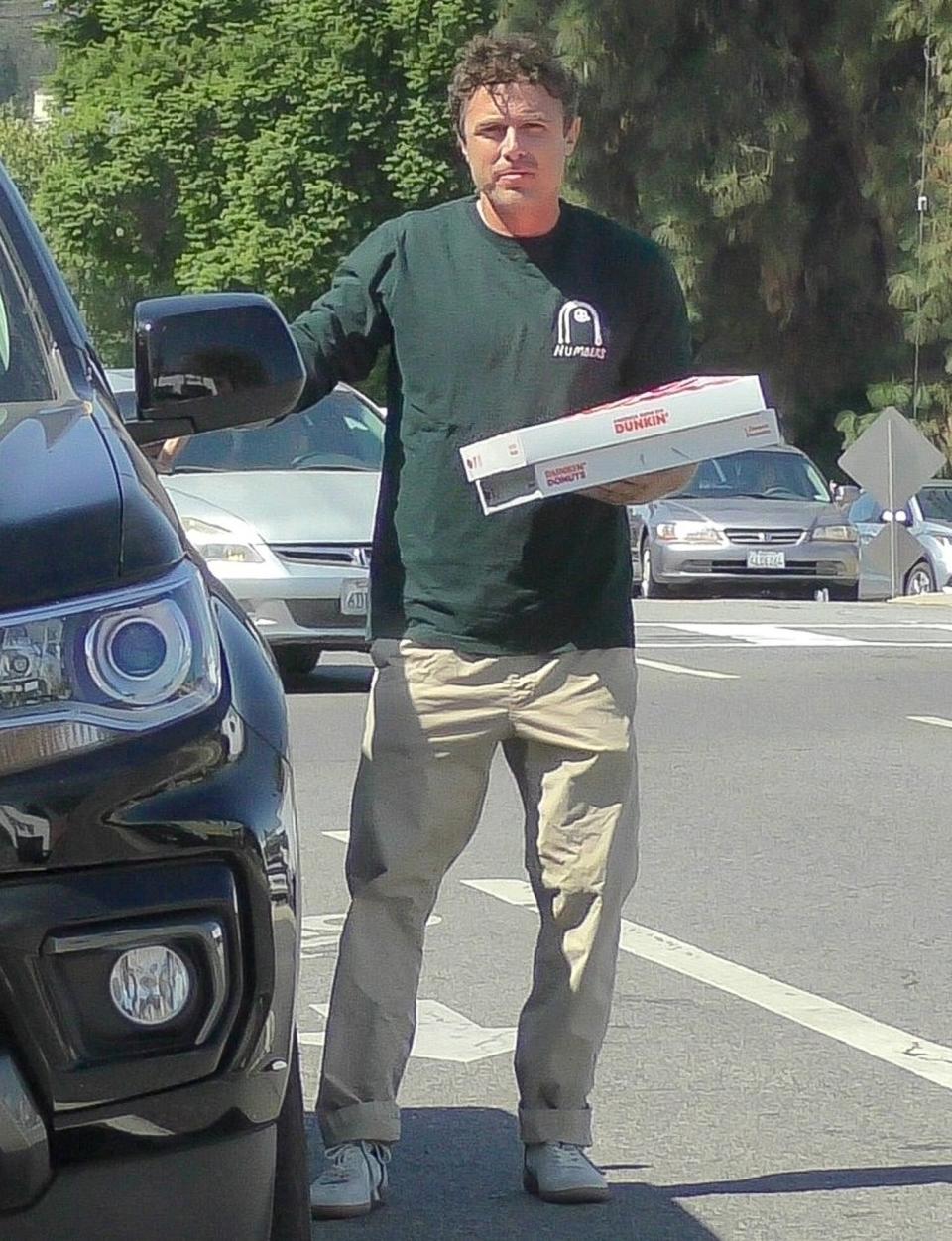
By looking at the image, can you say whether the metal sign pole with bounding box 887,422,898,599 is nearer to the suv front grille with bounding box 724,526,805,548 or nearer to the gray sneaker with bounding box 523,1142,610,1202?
the suv front grille with bounding box 724,526,805,548

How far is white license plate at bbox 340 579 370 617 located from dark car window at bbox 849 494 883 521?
49.4 feet

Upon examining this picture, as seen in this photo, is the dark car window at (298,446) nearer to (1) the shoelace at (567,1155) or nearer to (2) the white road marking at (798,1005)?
(2) the white road marking at (798,1005)

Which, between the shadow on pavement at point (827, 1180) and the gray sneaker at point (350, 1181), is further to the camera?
the shadow on pavement at point (827, 1180)

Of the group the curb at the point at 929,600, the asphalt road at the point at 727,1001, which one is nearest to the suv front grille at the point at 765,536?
the curb at the point at 929,600

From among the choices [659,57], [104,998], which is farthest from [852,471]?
[104,998]

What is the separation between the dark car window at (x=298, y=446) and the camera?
13.5 metres

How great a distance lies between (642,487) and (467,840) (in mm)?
689

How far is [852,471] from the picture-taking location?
77.4 feet

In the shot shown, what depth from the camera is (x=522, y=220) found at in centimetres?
443

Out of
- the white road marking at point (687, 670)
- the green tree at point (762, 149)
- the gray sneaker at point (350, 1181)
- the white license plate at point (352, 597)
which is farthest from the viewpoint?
the green tree at point (762, 149)

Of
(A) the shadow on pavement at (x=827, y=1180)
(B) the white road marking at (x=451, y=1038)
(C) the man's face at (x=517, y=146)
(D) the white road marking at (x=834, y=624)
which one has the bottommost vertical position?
(D) the white road marking at (x=834, y=624)

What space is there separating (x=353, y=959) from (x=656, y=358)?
114 centimetres

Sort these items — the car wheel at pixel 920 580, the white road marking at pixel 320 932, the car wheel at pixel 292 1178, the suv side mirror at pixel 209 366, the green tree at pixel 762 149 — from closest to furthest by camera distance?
the car wheel at pixel 292 1178, the suv side mirror at pixel 209 366, the white road marking at pixel 320 932, the car wheel at pixel 920 580, the green tree at pixel 762 149

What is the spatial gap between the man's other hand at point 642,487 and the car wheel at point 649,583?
19.6 meters
